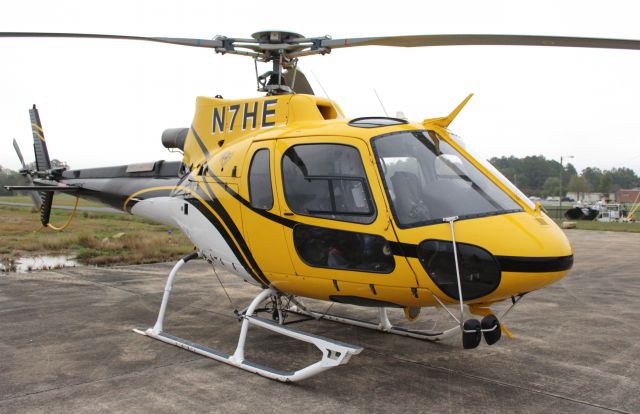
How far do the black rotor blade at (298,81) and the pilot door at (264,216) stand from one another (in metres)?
1.53

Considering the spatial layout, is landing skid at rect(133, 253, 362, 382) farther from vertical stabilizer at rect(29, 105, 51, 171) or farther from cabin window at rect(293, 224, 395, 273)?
vertical stabilizer at rect(29, 105, 51, 171)

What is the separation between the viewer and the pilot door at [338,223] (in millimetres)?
4852

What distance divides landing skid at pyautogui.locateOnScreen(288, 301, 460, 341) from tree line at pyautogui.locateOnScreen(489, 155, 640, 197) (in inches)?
1723

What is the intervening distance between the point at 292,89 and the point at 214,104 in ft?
3.72

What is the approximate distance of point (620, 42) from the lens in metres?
4.58

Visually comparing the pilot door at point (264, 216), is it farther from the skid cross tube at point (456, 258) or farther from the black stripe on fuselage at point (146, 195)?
the black stripe on fuselage at point (146, 195)

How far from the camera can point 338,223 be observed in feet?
16.6

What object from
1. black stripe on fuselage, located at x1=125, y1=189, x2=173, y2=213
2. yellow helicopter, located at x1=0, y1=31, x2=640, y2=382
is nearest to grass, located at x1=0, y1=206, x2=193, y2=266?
black stripe on fuselage, located at x1=125, y1=189, x2=173, y2=213

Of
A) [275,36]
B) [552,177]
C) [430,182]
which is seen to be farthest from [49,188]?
[552,177]

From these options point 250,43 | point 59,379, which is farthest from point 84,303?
point 250,43

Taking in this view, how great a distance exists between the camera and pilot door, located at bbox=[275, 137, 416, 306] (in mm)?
4852

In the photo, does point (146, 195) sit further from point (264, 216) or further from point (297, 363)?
point (297, 363)

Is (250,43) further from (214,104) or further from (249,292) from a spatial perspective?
(249,292)

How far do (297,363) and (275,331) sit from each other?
1.79ft
